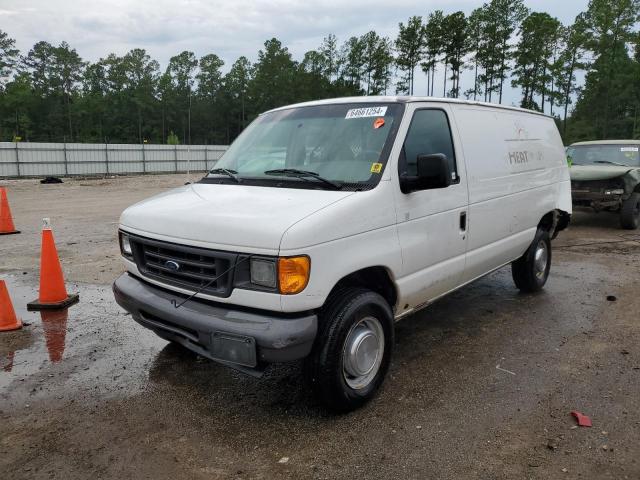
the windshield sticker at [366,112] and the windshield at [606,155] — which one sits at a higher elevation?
the windshield sticker at [366,112]

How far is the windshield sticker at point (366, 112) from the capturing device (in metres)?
3.70

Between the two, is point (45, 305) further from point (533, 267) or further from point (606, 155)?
point (606, 155)

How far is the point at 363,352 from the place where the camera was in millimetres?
3334

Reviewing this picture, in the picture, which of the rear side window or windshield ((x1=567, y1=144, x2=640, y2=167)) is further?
windshield ((x1=567, y1=144, x2=640, y2=167))

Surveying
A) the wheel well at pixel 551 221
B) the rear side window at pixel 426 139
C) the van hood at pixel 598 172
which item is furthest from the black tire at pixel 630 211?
the rear side window at pixel 426 139

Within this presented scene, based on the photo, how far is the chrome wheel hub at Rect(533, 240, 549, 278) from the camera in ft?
19.2

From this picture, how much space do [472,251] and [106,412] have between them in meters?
3.17

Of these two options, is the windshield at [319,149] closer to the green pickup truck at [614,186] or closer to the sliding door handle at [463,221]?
the sliding door handle at [463,221]

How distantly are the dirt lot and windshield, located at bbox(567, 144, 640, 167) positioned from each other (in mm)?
6697

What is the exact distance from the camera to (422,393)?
3.60 m

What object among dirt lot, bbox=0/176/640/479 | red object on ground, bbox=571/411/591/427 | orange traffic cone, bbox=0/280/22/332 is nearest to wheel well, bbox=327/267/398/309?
dirt lot, bbox=0/176/640/479

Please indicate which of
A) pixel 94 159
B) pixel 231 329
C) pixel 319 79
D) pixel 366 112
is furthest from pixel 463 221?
pixel 319 79

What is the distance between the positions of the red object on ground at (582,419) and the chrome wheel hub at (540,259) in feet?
9.21

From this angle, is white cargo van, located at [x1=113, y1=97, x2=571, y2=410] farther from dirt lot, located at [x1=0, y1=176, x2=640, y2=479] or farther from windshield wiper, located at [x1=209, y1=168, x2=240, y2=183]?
dirt lot, located at [x1=0, y1=176, x2=640, y2=479]
